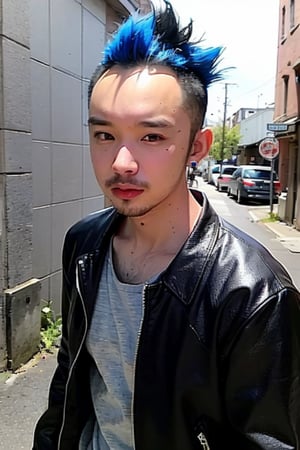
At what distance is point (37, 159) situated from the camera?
195 inches

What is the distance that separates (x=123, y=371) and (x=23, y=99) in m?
3.52

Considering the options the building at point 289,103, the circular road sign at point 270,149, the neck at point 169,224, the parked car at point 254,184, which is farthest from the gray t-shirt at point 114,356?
the parked car at point 254,184

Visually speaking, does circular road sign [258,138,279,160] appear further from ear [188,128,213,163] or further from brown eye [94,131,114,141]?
brown eye [94,131,114,141]

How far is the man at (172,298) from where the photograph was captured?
3.87 feet

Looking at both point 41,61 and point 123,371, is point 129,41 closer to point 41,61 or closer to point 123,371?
point 123,371

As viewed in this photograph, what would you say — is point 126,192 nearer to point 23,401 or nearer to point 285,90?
point 23,401

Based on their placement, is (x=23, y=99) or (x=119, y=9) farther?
(x=119, y=9)

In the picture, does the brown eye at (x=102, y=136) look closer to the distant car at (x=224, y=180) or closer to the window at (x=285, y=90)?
the window at (x=285, y=90)

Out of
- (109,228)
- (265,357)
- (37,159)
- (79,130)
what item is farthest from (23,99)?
(265,357)

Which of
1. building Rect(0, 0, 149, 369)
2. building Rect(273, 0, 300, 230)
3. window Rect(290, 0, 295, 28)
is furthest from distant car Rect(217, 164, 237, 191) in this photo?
building Rect(0, 0, 149, 369)

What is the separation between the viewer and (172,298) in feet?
4.16

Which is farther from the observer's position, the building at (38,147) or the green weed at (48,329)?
the green weed at (48,329)

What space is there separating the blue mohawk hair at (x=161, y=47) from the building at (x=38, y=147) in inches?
102

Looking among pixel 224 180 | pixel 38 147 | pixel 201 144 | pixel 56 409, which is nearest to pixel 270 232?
pixel 38 147
